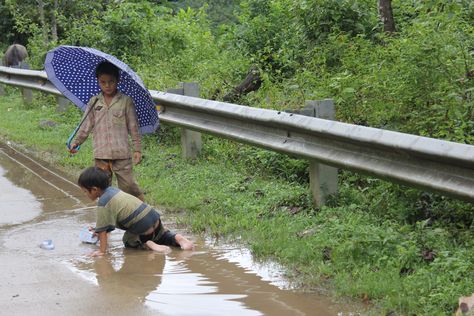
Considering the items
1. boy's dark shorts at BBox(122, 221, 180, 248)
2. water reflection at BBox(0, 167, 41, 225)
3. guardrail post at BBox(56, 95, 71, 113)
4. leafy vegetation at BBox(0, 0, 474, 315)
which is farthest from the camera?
guardrail post at BBox(56, 95, 71, 113)

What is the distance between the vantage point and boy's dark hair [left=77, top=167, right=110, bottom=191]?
6.28 m

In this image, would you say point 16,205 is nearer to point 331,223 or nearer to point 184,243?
point 184,243

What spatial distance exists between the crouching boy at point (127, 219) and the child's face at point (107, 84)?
1004 mm

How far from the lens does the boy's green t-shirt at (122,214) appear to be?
20.4 feet

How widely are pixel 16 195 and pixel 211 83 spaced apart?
349 cm

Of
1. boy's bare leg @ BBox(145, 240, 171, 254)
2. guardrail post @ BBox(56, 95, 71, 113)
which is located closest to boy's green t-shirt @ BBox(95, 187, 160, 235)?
boy's bare leg @ BBox(145, 240, 171, 254)

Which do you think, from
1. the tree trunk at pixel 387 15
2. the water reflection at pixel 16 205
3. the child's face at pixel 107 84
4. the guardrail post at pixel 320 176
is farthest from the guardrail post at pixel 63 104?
the guardrail post at pixel 320 176

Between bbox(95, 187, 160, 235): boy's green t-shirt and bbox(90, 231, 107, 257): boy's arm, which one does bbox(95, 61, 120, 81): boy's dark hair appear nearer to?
bbox(95, 187, 160, 235): boy's green t-shirt

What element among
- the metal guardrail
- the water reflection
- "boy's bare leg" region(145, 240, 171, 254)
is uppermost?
the metal guardrail

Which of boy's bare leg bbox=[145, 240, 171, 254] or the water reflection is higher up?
boy's bare leg bbox=[145, 240, 171, 254]

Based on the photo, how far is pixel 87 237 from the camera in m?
6.59

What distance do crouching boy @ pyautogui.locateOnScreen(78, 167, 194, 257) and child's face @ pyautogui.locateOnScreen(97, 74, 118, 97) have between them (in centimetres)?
100

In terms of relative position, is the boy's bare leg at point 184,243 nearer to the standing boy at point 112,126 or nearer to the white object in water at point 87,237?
the white object in water at point 87,237

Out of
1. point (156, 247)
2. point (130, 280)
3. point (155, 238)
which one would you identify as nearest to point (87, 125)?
point (155, 238)
